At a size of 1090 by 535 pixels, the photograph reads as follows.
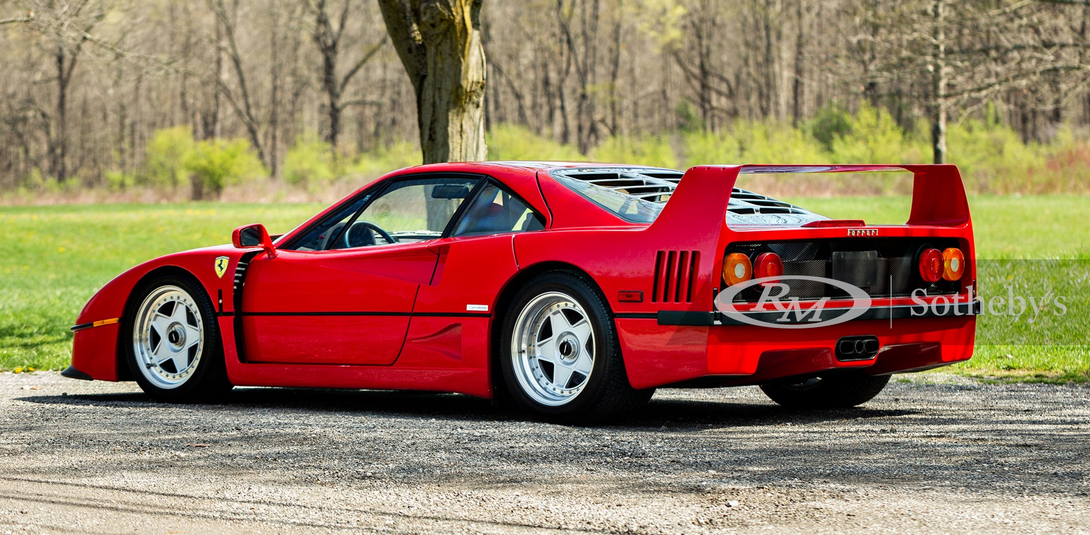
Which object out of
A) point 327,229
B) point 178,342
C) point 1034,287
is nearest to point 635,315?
point 327,229

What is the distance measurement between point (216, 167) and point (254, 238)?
153ft

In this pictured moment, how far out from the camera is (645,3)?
5556cm

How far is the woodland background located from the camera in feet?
158

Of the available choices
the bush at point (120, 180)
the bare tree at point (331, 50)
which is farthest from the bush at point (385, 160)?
the bush at point (120, 180)

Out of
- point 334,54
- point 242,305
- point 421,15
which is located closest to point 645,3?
point 334,54

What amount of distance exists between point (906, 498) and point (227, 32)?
6197cm

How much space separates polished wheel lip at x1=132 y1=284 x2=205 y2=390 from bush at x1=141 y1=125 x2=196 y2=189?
165 feet

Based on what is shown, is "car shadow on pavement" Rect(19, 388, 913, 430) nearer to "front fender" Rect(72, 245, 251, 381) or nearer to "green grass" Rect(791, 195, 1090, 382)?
"front fender" Rect(72, 245, 251, 381)

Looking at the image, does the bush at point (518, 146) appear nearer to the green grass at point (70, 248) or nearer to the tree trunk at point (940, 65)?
the green grass at point (70, 248)

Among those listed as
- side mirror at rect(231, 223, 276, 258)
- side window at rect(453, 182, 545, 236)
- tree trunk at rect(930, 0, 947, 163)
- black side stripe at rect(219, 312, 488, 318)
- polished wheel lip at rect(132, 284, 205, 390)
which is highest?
tree trunk at rect(930, 0, 947, 163)

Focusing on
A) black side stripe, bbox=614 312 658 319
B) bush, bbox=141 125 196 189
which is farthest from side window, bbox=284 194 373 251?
bush, bbox=141 125 196 189

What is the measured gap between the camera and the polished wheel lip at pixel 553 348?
5766mm

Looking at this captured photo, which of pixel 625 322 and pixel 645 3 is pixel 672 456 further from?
pixel 645 3

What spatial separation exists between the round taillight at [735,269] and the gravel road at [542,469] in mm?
716
